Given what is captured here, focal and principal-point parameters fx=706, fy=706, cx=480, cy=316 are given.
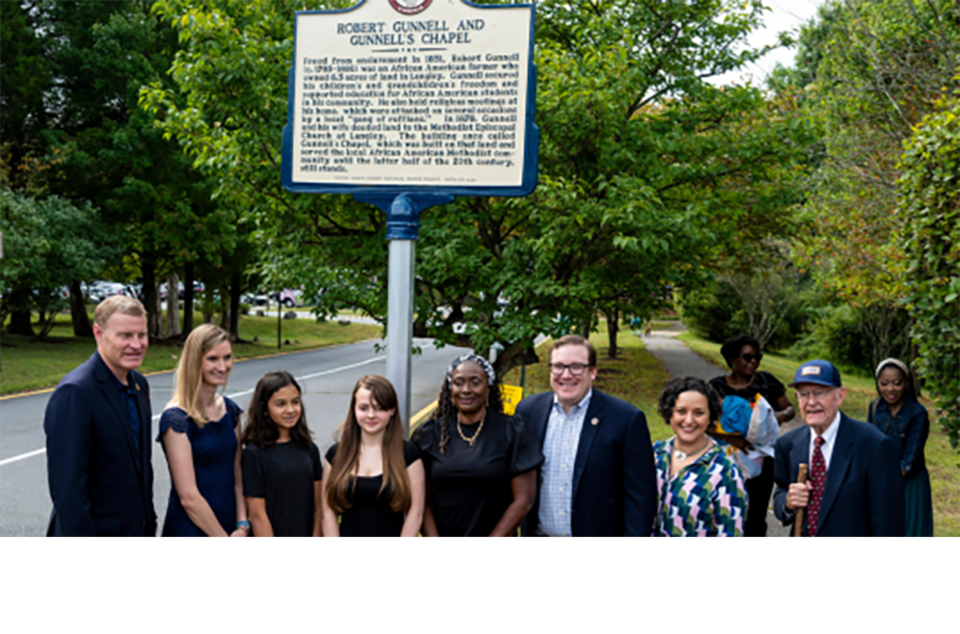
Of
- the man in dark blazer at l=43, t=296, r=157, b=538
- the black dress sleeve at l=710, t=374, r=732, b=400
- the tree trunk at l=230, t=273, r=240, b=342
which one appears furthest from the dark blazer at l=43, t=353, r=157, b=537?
the tree trunk at l=230, t=273, r=240, b=342

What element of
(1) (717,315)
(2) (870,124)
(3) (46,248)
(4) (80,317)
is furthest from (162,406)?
(1) (717,315)

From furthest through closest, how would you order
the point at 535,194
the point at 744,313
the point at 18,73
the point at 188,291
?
the point at 744,313 < the point at 188,291 < the point at 18,73 < the point at 535,194

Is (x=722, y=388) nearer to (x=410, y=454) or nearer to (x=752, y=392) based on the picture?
(x=752, y=392)

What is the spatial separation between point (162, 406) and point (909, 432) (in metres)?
12.4

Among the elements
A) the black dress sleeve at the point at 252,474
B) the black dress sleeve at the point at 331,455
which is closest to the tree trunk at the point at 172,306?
the black dress sleeve at the point at 252,474

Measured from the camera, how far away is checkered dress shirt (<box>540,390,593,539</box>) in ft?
10.8

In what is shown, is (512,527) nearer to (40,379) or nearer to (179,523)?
(179,523)

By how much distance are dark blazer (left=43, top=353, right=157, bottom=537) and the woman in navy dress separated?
16 centimetres

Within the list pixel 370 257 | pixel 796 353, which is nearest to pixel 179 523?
pixel 370 257

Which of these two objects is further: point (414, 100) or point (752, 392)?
point (752, 392)

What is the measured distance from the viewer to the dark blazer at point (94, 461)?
104 inches

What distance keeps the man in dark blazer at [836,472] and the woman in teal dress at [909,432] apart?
1829 millimetres

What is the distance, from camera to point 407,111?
4191mm

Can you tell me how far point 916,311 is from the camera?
203 inches
